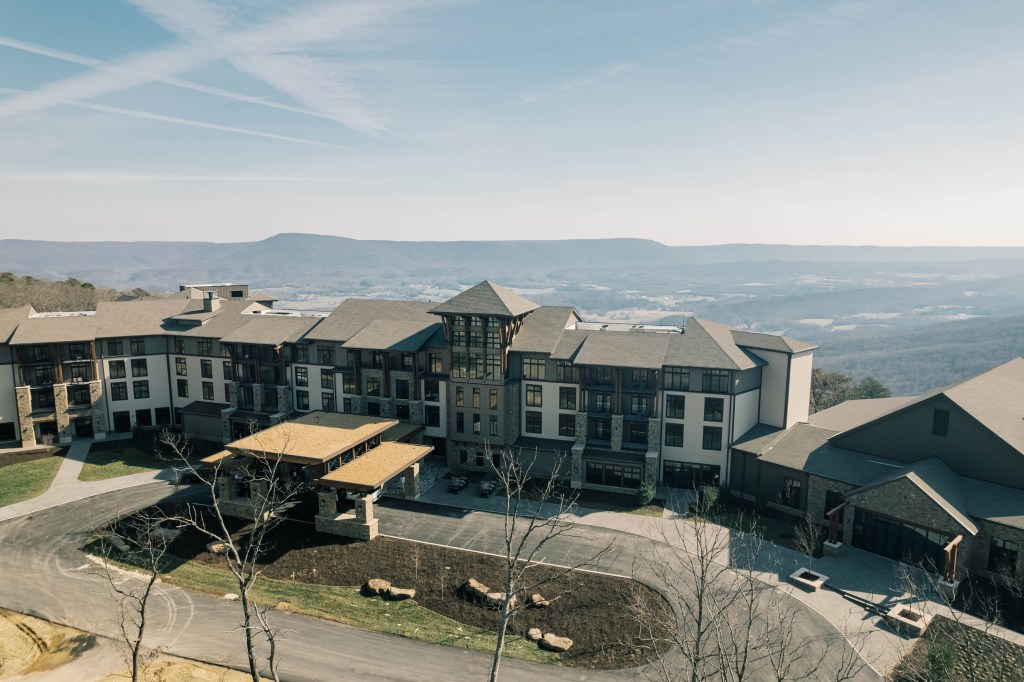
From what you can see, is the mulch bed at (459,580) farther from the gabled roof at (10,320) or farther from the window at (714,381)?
the gabled roof at (10,320)

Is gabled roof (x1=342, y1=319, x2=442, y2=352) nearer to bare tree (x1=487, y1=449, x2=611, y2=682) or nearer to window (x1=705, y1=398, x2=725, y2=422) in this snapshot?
bare tree (x1=487, y1=449, x2=611, y2=682)

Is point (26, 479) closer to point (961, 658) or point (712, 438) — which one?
point (712, 438)

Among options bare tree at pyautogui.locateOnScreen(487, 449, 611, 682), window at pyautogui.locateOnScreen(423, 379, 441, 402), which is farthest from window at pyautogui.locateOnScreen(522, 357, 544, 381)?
window at pyautogui.locateOnScreen(423, 379, 441, 402)

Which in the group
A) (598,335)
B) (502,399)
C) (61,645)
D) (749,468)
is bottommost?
(61,645)

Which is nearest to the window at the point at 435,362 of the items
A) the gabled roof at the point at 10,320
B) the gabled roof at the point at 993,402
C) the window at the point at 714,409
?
the window at the point at 714,409

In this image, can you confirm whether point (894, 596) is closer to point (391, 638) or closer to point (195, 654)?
point (391, 638)

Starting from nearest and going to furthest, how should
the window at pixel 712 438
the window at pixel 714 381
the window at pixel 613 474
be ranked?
the window at pixel 714 381, the window at pixel 712 438, the window at pixel 613 474

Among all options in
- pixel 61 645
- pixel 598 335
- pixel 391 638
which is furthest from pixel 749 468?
pixel 61 645
